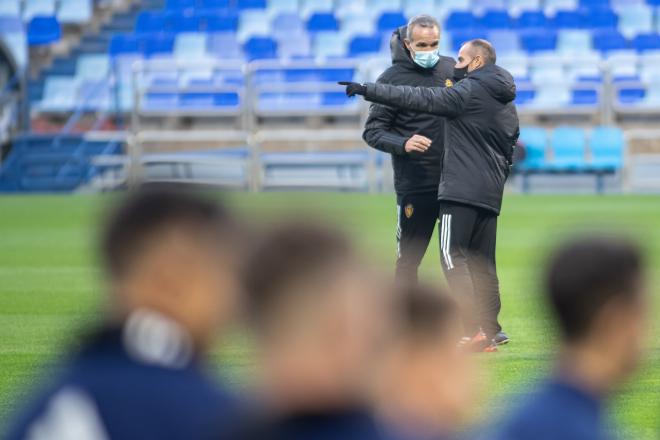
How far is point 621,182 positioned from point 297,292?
2147 centimetres

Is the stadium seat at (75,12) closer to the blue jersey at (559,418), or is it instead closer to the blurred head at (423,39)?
the blurred head at (423,39)

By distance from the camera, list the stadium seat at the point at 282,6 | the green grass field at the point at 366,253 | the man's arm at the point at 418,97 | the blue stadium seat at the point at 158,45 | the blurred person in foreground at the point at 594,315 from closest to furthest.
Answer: the blurred person in foreground at the point at 594,315 < the green grass field at the point at 366,253 < the man's arm at the point at 418,97 < the blue stadium seat at the point at 158,45 < the stadium seat at the point at 282,6

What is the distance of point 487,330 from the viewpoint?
28.4 ft

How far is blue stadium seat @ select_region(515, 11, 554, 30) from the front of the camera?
2742 centimetres

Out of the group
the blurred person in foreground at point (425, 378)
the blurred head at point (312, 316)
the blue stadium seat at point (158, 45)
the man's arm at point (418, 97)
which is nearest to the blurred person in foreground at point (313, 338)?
the blurred head at point (312, 316)

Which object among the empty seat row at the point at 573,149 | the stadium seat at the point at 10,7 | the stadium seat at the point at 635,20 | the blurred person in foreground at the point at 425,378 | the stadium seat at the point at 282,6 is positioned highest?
the blurred person in foreground at the point at 425,378

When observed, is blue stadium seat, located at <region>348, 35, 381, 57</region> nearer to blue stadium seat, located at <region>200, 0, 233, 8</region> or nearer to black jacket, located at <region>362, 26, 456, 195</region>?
blue stadium seat, located at <region>200, 0, 233, 8</region>

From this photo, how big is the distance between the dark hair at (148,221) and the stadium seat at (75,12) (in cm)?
2570

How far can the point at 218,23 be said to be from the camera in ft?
90.4

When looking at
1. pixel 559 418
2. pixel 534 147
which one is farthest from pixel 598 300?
pixel 534 147

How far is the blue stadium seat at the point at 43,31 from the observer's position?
1050 inches

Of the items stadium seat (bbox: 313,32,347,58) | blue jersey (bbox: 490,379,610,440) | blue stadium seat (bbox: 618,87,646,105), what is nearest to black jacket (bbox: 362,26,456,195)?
blue jersey (bbox: 490,379,610,440)

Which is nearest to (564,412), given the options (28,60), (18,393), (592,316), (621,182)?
(592,316)

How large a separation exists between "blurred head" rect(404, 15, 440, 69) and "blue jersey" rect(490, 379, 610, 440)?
6006 mm
